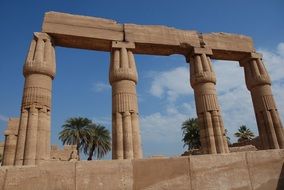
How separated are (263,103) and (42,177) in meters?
12.3

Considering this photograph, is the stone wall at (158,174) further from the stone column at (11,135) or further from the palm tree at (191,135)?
the palm tree at (191,135)

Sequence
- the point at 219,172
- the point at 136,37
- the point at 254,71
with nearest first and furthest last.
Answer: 1. the point at 219,172
2. the point at 136,37
3. the point at 254,71

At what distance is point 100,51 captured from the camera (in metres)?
13.0

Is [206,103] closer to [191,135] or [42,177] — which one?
[42,177]

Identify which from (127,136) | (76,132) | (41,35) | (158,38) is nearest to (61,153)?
(76,132)

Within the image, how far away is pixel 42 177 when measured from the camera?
427cm

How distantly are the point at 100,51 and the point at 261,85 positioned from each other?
896 centimetres

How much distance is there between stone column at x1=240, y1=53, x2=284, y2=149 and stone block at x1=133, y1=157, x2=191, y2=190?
32.3 feet

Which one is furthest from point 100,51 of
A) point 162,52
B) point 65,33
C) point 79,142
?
point 79,142

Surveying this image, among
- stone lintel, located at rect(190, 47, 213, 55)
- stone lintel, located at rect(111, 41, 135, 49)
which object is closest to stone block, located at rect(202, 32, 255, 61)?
stone lintel, located at rect(190, 47, 213, 55)

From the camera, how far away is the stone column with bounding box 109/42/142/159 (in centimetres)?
1030

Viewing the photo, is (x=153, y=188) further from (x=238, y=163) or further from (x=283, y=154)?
(x=283, y=154)

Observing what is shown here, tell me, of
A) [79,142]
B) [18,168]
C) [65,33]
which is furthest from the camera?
[79,142]

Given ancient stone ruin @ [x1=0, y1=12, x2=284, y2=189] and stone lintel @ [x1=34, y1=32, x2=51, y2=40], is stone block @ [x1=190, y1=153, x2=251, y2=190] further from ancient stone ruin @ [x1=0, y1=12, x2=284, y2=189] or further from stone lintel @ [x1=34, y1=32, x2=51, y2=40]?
stone lintel @ [x1=34, y1=32, x2=51, y2=40]
